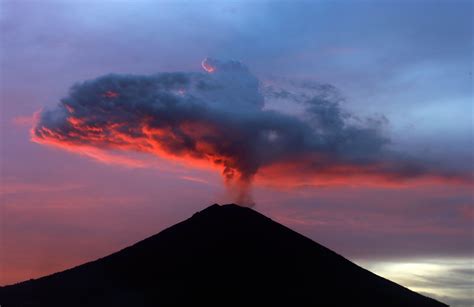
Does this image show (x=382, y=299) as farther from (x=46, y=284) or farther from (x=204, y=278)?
(x=46, y=284)

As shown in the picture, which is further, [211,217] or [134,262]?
[211,217]

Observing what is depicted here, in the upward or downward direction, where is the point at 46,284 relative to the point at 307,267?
downward

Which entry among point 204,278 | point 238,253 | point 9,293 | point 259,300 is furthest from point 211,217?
point 9,293

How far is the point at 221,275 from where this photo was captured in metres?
83.4

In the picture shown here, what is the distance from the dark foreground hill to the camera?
3083 inches

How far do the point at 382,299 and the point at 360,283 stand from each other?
200 inches

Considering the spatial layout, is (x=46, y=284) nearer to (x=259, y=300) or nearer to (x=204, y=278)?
(x=204, y=278)

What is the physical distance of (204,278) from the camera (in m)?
82.4

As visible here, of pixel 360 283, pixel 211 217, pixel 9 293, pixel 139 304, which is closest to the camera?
pixel 139 304

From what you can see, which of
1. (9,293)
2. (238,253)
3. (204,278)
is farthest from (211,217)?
(9,293)

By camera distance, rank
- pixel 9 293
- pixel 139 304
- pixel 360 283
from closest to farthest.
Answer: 1. pixel 139 304
2. pixel 9 293
3. pixel 360 283

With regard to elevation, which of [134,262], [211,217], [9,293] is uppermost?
[211,217]

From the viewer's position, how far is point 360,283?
87375 mm

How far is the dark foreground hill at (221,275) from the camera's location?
78.3 meters
